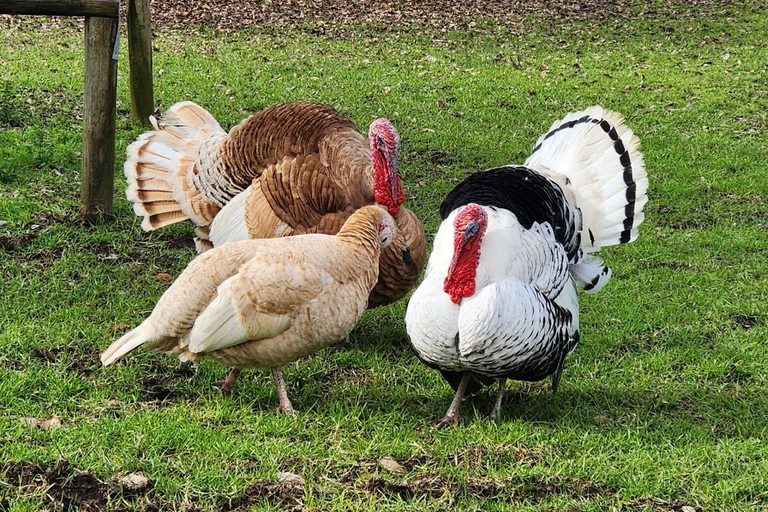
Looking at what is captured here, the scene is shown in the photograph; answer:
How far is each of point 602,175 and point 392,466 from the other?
2632mm

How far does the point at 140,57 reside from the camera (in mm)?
8977

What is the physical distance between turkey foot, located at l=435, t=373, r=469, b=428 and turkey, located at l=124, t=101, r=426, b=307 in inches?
37.2

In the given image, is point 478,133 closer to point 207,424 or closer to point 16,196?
point 16,196

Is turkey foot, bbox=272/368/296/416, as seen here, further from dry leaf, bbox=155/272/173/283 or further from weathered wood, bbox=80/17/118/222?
weathered wood, bbox=80/17/118/222

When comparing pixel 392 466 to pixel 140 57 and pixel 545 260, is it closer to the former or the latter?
pixel 545 260

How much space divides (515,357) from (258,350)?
1.37 m

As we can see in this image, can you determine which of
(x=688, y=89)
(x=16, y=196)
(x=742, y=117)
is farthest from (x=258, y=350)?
(x=688, y=89)

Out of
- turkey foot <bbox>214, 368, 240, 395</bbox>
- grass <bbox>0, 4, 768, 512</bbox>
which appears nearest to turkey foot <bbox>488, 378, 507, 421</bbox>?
grass <bbox>0, 4, 768, 512</bbox>

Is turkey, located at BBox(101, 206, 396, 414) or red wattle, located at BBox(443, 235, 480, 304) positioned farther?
turkey, located at BBox(101, 206, 396, 414)

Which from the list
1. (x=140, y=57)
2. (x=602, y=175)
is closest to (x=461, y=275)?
(x=602, y=175)

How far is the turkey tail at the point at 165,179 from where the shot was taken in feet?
19.8

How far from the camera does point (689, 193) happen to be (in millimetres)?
8469

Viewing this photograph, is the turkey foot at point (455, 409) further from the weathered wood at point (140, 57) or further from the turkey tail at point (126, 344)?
the weathered wood at point (140, 57)

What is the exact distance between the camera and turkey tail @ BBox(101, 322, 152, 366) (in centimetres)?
435
